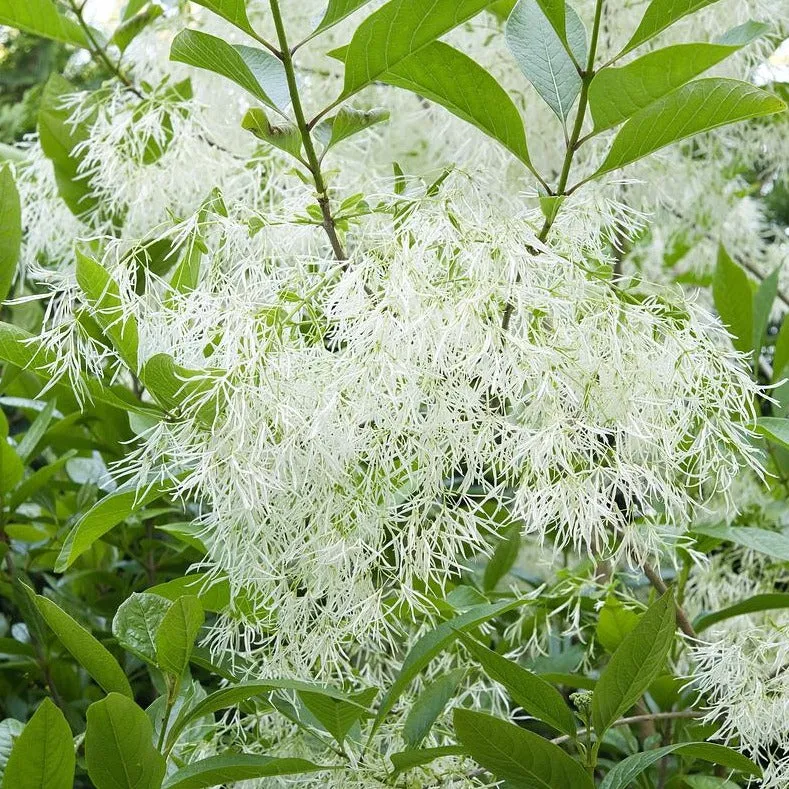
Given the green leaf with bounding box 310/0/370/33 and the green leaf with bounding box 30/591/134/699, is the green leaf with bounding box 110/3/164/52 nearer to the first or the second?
the green leaf with bounding box 310/0/370/33

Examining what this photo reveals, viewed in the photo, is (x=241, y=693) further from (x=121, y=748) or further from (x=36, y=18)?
(x=36, y=18)

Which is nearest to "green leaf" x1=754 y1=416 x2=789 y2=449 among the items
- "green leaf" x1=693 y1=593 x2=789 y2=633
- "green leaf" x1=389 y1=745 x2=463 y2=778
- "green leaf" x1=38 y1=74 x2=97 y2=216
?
"green leaf" x1=693 y1=593 x2=789 y2=633

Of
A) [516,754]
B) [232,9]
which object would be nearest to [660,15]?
[232,9]

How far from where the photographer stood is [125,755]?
0.61 m

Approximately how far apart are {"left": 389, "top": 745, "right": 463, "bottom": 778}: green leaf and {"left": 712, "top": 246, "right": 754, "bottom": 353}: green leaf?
50cm

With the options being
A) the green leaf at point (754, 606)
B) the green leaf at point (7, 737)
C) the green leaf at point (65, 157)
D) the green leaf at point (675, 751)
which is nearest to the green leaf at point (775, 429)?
the green leaf at point (754, 606)

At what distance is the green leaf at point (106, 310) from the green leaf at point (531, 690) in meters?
0.31

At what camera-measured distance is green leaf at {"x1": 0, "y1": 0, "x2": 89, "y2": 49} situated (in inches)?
35.8

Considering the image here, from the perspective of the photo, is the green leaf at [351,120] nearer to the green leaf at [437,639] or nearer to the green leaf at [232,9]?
the green leaf at [232,9]

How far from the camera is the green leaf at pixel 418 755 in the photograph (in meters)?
0.68

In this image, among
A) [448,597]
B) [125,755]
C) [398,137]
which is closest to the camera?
[125,755]

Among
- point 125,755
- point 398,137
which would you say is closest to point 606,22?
point 398,137

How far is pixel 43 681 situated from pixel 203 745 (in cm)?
30

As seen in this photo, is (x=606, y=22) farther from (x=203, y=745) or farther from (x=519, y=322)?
(x=203, y=745)
